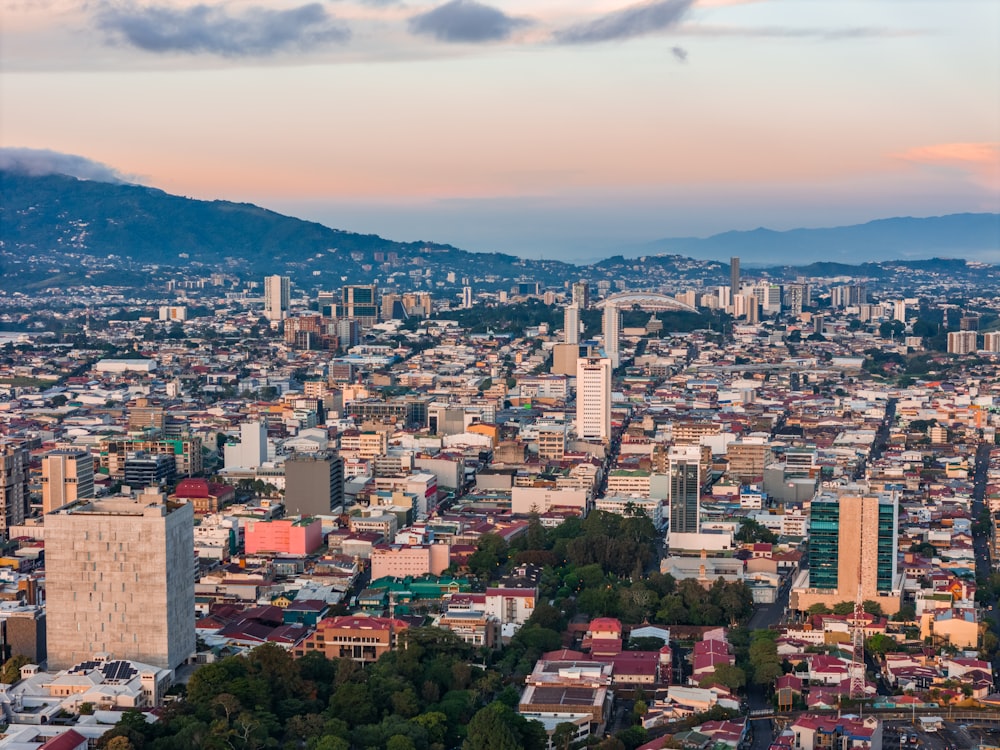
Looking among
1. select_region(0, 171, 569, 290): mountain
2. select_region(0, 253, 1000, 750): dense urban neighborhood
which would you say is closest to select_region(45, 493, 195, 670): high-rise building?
select_region(0, 253, 1000, 750): dense urban neighborhood

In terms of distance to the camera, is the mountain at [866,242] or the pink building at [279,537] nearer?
the pink building at [279,537]

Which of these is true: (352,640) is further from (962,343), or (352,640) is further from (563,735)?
(962,343)

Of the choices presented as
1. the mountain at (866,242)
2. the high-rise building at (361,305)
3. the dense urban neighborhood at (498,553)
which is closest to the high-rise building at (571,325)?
the dense urban neighborhood at (498,553)

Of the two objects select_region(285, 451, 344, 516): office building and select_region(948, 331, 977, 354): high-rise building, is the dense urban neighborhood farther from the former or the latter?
select_region(948, 331, 977, 354): high-rise building

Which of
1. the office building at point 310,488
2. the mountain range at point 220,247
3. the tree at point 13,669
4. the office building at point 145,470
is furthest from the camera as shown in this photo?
the mountain range at point 220,247

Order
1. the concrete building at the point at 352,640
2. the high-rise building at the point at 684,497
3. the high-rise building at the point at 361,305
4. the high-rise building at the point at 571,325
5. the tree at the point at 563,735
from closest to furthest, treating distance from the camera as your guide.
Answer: the tree at the point at 563,735 < the concrete building at the point at 352,640 < the high-rise building at the point at 684,497 < the high-rise building at the point at 571,325 < the high-rise building at the point at 361,305

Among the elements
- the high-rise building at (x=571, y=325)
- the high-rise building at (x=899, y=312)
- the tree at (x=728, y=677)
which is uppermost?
the high-rise building at (x=899, y=312)

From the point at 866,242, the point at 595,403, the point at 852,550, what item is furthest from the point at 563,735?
the point at 866,242

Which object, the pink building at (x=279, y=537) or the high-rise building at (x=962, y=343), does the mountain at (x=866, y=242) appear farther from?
the pink building at (x=279, y=537)
